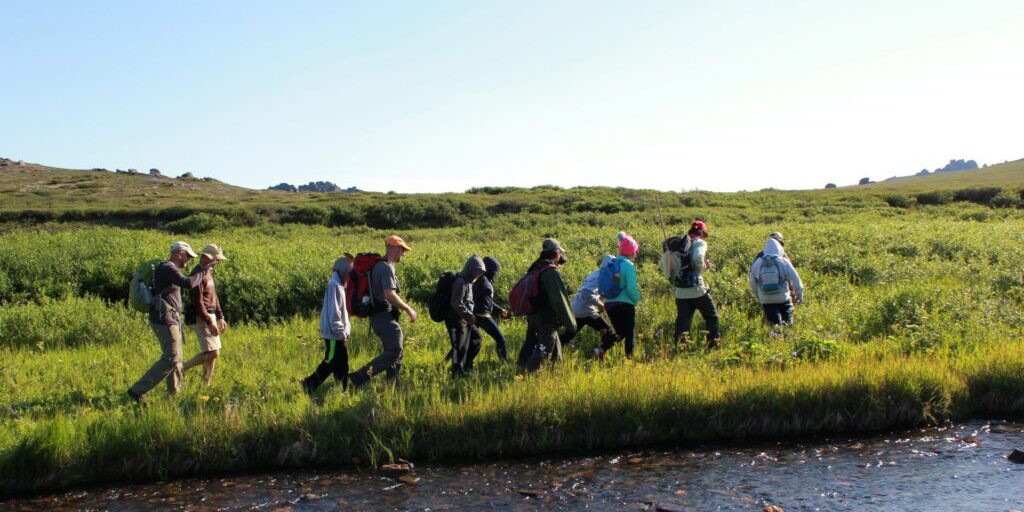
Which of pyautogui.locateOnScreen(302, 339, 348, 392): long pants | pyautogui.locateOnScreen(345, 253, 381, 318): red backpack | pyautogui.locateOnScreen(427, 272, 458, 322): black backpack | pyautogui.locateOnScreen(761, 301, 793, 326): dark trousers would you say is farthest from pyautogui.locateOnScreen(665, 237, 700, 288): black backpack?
pyautogui.locateOnScreen(302, 339, 348, 392): long pants

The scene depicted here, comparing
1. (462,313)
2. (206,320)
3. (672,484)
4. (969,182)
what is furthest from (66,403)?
(969,182)

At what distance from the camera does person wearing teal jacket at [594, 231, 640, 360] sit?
10.1 m

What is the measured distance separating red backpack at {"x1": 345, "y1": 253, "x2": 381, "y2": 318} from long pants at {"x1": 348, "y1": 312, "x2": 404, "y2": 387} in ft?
0.52

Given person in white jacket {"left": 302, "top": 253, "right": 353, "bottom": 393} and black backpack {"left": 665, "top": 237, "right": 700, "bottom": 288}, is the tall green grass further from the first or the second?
black backpack {"left": 665, "top": 237, "right": 700, "bottom": 288}

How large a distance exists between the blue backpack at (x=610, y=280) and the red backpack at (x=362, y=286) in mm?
2996

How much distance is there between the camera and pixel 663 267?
35.6ft

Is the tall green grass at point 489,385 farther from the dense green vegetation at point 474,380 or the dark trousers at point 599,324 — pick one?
the dark trousers at point 599,324

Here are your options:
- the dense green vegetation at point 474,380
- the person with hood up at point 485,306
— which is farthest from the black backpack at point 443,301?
the dense green vegetation at point 474,380

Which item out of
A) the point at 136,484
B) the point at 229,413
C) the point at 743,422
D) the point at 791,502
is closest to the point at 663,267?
the point at 743,422

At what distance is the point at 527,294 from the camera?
9516 mm

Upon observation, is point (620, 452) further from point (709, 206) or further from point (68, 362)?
point (709, 206)

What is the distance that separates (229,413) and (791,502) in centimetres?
555

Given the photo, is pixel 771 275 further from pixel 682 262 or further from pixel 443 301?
pixel 443 301

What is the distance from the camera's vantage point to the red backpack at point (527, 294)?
9500 millimetres
